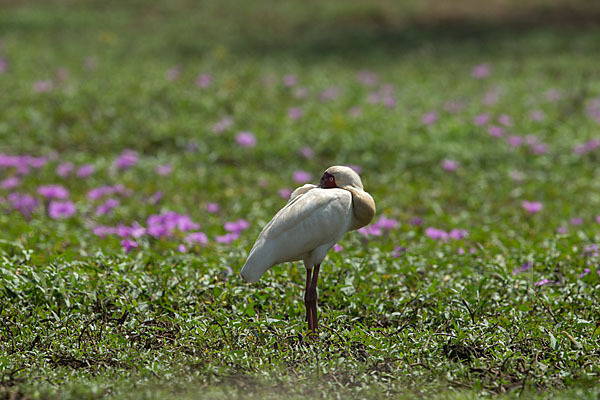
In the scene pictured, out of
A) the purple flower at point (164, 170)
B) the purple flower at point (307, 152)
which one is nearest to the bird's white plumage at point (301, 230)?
the purple flower at point (164, 170)

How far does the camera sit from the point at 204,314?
4031mm

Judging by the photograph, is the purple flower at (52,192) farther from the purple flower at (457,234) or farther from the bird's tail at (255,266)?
the purple flower at (457,234)

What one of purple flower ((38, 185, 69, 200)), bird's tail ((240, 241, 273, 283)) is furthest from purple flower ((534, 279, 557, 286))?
purple flower ((38, 185, 69, 200))

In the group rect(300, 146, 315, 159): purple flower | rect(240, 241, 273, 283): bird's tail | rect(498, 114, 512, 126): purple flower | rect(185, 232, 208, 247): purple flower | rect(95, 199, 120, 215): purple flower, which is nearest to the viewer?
rect(240, 241, 273, 283): bird's tail

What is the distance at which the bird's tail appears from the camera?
11.5 feet

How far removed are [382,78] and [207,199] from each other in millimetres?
5679

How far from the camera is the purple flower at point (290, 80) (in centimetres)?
1054

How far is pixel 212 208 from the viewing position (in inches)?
243

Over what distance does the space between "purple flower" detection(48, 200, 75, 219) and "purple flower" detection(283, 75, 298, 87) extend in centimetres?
515

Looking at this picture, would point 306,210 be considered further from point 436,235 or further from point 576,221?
point 576,221

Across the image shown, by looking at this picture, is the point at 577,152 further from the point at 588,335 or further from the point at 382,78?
the point at 588,335

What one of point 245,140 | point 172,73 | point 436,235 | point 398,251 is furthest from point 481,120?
point 172,73

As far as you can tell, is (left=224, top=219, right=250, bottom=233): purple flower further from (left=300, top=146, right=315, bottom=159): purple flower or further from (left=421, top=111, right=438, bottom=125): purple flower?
(left=421, top=111, right=438, bottom=125): purple flower

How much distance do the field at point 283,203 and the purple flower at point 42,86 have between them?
3 centimetres
